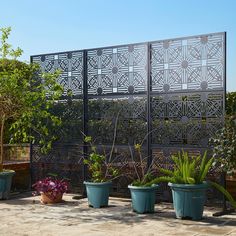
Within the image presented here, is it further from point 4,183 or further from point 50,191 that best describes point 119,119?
point 4,183

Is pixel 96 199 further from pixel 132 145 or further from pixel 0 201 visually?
pixel 0 201

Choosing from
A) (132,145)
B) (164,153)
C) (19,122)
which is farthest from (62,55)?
(164,153)

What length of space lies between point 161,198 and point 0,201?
3.33 meters

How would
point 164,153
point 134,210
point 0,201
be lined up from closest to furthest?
point 134,210
point 164,153
point 0,201

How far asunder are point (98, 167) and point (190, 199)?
215 centimetres

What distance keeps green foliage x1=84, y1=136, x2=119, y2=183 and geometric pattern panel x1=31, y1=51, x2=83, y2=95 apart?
132 centimetres

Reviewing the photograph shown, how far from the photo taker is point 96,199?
346 inches

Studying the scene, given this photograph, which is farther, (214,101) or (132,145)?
(132,145)

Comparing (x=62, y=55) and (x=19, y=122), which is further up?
(x=62, y=55)

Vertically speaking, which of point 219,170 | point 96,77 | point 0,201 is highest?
point 96,77

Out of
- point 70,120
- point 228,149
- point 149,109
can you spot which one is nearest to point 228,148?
point 228,149

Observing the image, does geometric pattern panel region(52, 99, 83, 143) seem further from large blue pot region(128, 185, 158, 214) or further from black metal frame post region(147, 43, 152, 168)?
large blue pot region(128, 185, 158, 214)

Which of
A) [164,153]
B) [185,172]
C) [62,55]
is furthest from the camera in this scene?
[62,55]

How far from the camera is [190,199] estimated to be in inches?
299
